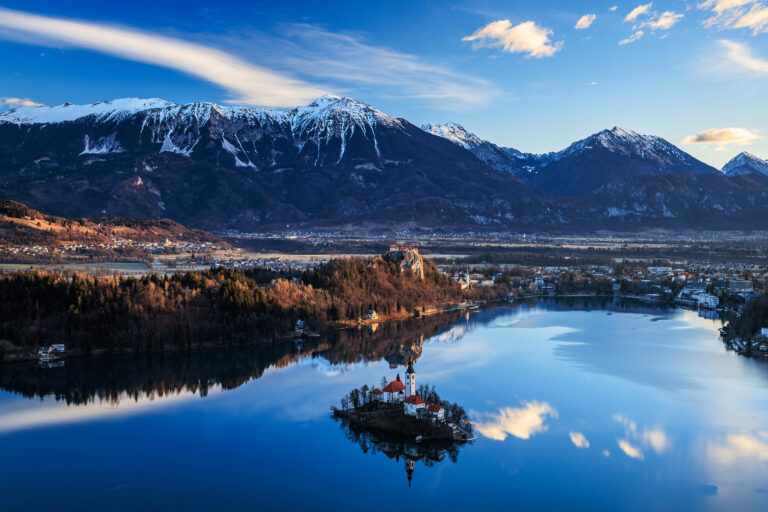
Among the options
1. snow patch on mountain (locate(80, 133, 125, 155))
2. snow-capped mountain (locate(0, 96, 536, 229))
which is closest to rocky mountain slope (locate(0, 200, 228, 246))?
snow-capped mountain (locate(0, 96, 536, 229))

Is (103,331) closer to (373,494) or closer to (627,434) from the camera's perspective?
(373,494)

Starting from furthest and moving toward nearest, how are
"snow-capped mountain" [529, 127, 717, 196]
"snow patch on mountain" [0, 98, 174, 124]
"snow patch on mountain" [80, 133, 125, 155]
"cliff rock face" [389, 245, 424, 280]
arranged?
1. "snow-capped mountain" [529, 127, 717, 196]
2. "snow patch on mountain" [0, 98, 174, 124]
3. "snow patch on mountain" [80, 133, 125, 155]
4. "cliff rock face" [389, 245, 424, 280]

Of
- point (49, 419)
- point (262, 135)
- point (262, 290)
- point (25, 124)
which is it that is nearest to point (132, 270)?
point (262, 290)

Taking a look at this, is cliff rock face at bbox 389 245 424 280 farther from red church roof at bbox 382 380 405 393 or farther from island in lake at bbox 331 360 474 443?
red church roof at bbox 382 380 405 393

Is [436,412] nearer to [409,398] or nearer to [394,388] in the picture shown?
[409,398]

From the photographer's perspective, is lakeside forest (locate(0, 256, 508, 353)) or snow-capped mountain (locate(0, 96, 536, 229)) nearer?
lakeside forest (locate(0, 256, 508, 353))

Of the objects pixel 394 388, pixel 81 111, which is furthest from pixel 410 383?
pixel 81 111

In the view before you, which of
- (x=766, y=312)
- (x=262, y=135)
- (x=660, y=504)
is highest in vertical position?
(x=262, y=135)
